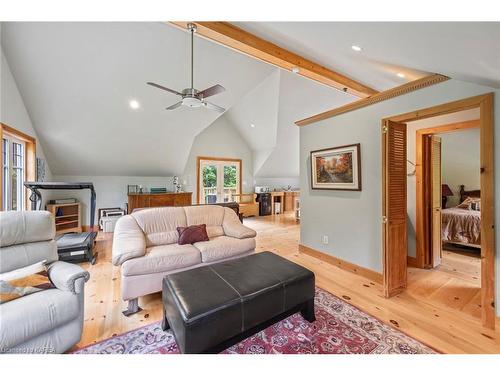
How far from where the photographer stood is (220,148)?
763 centimetres

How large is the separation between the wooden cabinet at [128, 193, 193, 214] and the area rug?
4512mm

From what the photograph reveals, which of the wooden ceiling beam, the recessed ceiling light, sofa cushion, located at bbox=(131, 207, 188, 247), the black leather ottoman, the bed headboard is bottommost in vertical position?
the black leather ottoman

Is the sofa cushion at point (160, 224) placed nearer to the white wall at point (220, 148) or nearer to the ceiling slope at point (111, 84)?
the ceiling slope at point (111, 84)

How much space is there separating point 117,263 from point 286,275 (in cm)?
173

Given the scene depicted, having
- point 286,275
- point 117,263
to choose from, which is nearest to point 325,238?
point 286,275

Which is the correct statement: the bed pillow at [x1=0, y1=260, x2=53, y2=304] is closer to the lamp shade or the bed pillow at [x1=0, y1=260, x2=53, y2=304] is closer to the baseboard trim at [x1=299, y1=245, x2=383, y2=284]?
the baseboard trim at [x1=299, y1=245, x2=383, y2=284]

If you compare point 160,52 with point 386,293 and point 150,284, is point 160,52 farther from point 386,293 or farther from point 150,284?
point 386,293

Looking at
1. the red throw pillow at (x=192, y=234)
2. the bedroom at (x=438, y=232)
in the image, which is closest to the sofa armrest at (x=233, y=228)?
the red throw pillow at (x=192, y=234)

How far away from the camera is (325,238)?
11.8 ft

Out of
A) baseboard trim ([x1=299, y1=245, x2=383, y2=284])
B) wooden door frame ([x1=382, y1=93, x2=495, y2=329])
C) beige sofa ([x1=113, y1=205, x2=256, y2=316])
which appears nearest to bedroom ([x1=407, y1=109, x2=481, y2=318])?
wooden door frame ([x1=382, y1=93, x2=495, y2=329])

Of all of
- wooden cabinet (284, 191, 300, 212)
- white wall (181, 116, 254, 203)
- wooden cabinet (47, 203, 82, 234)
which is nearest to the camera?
wooden cabinet (47, 203, 82, 234)

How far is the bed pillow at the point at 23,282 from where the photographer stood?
151cm

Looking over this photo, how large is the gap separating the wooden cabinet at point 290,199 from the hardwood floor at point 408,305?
215 inches

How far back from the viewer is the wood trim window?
3080mm
